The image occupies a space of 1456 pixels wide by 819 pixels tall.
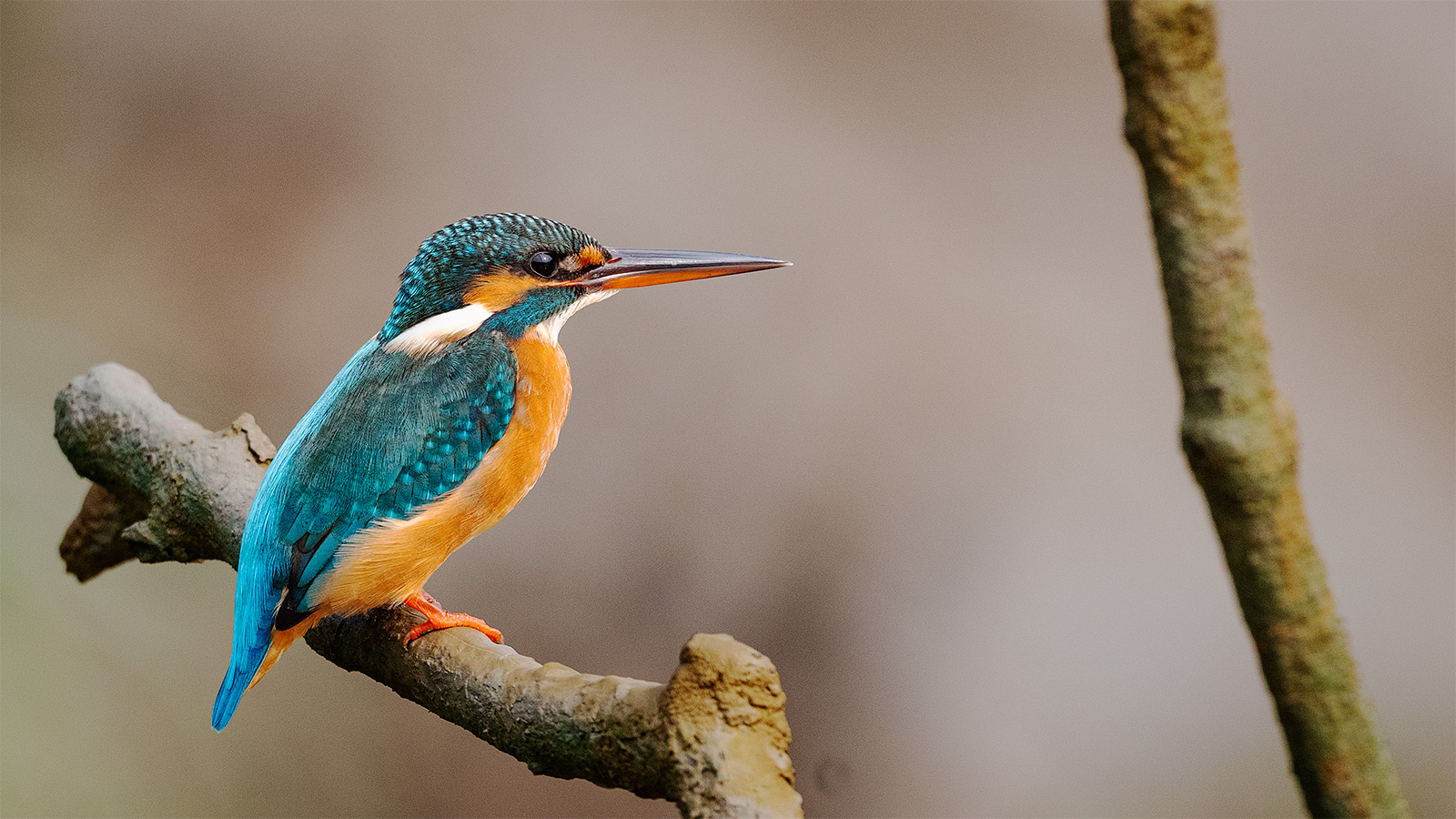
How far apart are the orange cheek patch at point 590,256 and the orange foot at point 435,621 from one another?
0.48m

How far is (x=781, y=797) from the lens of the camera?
2.72 feet

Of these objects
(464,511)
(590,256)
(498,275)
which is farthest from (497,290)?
(464,511)

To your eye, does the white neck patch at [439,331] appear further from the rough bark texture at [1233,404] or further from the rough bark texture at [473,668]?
the rough bark texture at [1233,404]

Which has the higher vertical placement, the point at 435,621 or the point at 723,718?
the point at 723,718

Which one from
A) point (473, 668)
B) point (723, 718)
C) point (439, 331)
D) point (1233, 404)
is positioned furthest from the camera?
point (439, 331)

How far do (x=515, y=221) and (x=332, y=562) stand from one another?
482 mm

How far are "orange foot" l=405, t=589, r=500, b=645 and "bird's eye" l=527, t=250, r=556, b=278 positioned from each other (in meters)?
0.44

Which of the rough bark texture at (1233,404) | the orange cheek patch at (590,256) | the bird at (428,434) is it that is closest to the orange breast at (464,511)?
the bird at (428,434)

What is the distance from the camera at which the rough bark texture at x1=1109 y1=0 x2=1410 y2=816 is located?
1.72ft

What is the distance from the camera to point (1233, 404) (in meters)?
0.54

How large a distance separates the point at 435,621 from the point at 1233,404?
38.9 inches

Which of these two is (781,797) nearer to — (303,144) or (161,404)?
(161,404)

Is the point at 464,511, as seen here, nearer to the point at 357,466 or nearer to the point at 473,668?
the point at 357,466

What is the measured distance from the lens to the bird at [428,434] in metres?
1.27
